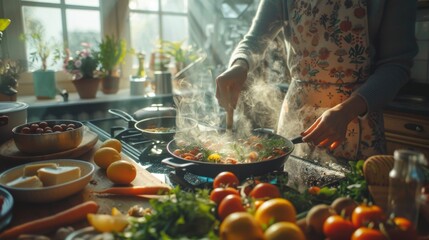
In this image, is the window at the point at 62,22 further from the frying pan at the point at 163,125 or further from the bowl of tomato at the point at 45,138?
the bowl of tomato at the point at 45,138

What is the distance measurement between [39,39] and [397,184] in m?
2.96

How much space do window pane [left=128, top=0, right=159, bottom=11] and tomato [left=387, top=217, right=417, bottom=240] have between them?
10.8 ft

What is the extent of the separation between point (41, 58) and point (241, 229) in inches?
113

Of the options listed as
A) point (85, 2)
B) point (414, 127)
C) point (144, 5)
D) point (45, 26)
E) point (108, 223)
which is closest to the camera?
point (108, 223)

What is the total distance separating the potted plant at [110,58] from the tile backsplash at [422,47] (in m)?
→ 2.49

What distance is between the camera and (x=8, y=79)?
2.61 m

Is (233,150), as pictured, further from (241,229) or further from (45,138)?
(45,138)

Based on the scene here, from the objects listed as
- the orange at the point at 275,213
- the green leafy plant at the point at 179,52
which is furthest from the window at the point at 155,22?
the orange at the point at 275,213

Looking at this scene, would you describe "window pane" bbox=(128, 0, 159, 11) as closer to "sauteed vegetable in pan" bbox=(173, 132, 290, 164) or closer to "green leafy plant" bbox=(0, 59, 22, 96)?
"green leafy plant" bbox=(0, 59, 22, 96)

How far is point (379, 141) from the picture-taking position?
62.8 inches

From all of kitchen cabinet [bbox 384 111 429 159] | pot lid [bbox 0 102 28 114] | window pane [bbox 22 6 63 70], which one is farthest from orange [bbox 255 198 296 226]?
window pane [bbox 22 6 63 70]

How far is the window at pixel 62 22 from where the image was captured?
3025 mm

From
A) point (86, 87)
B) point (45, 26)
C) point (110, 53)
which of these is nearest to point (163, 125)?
point (86, 87)

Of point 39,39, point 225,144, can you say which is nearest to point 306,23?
point 225,144
